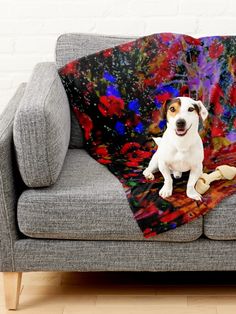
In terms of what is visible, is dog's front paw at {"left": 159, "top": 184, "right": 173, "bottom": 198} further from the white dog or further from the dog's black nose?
the dog's black nose

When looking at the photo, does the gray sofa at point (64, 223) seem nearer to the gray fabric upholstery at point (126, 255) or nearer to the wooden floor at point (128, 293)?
the gray fabric upholstery at point (126, 255)

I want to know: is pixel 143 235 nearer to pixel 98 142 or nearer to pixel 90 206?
pixel 90 206

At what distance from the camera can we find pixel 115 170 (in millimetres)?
2695

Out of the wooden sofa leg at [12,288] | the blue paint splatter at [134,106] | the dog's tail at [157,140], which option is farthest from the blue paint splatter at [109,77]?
the wooden sofa leg at [12,288]

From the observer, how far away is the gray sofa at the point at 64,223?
2434mm

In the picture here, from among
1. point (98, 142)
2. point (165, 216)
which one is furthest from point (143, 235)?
point (98, 142)

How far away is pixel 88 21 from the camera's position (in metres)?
3.30

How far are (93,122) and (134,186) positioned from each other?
0.55m

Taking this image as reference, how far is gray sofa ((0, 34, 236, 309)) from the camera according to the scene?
7.98ft

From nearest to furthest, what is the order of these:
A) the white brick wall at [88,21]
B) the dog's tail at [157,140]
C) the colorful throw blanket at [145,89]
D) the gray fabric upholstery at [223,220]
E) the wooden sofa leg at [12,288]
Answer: the gray fabric upholstery at [223,220] < the wooden sofa leg at [12,288] < the dog's tail at [157,140] < the colorful throw blanket at [145,89] < the white brick wall at [88,21]

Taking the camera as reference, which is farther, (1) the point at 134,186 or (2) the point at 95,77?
(2) the point at 95,77

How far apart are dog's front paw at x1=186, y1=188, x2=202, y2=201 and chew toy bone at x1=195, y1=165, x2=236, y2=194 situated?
26 mm

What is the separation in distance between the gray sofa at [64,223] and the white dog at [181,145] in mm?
149

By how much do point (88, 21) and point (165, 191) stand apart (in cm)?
117
